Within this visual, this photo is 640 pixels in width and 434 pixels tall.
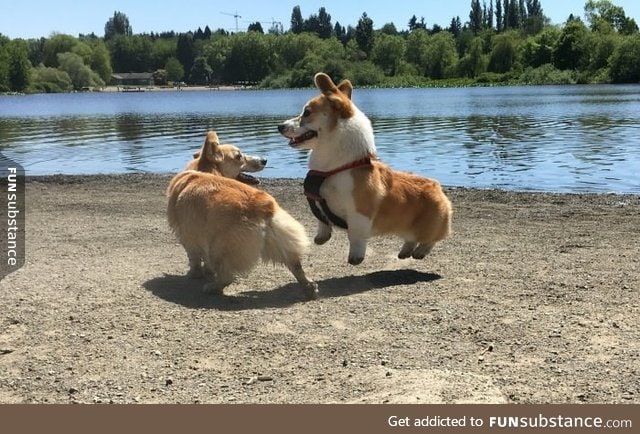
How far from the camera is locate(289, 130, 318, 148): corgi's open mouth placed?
7.11 m

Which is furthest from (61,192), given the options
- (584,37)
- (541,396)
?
(584,37)

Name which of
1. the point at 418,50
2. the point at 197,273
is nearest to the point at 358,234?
the point at 197,273

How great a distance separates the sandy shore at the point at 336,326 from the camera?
4.31 m

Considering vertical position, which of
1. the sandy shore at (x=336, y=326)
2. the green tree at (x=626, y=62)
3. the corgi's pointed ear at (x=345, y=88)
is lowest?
the sandy shore at (x=336, y=326)

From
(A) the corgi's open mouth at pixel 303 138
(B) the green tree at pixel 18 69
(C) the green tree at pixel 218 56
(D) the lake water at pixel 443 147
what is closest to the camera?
(A) the corgi's open mouth at pixel 303 138

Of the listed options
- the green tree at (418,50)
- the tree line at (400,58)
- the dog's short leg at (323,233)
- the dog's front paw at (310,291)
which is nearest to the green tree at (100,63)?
the tree line at (400,58)

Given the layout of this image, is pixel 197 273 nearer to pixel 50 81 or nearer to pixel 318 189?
pixel 318 189

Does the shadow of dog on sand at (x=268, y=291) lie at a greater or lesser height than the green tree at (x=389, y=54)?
lesser

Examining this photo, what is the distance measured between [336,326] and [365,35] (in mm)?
166334

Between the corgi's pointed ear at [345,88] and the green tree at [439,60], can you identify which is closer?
the corgi's pointed ear at [345,88]

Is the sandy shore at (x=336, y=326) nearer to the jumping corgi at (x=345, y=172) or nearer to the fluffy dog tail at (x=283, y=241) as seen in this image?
the fluffy dog tail at (x=283, y=241)

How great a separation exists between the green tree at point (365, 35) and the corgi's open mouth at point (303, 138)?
160 m

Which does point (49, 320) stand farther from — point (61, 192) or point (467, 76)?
point (467, 76)

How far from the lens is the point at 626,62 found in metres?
102
